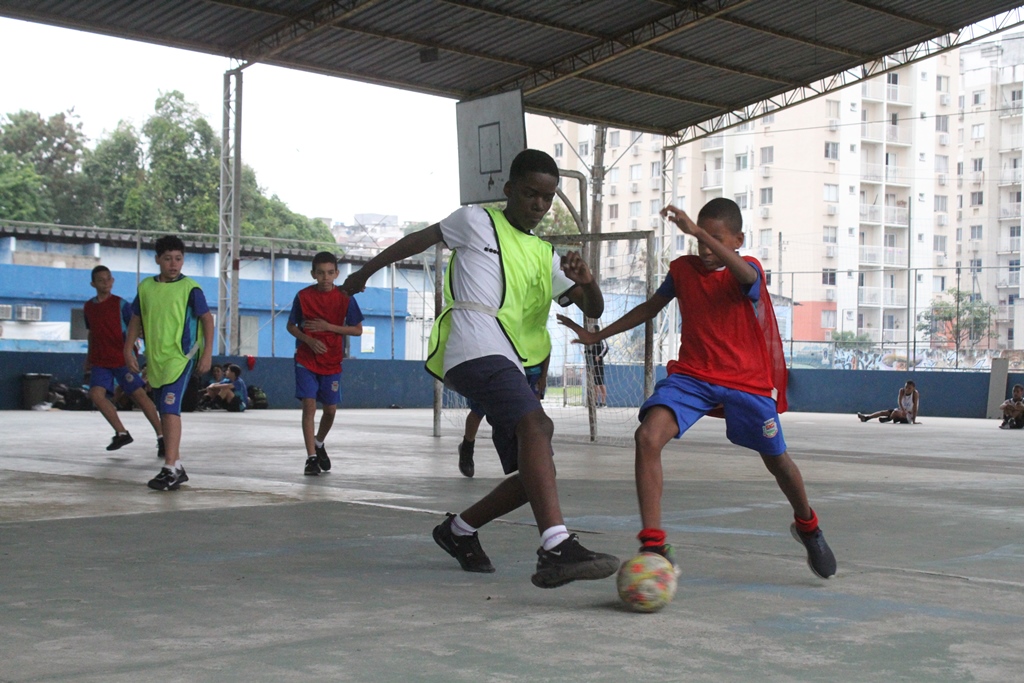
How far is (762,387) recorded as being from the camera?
4379 mm

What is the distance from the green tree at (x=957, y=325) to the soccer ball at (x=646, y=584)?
26655 millimetres

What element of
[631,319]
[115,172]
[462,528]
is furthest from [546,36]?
[115,172]

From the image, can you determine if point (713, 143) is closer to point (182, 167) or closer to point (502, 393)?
point (182, 167)

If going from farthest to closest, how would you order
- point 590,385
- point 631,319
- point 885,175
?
1. point 885,175
2. point 590,385
3. point 631,319

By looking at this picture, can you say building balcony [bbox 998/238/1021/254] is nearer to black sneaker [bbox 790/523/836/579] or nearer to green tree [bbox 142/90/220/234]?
green tree [bbox 142/90/220/234]

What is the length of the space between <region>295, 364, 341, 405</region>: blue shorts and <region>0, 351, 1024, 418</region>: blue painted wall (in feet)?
41.5

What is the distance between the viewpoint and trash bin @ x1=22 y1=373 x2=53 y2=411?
20.7 meters

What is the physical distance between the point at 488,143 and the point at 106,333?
6129 millimetres

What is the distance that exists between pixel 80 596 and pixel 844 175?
202 ft

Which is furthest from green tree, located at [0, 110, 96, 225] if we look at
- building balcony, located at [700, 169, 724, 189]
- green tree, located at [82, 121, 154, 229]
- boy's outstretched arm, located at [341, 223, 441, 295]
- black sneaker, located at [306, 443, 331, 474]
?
boy's outstretched arm, located at [341, 223, 441, 295]

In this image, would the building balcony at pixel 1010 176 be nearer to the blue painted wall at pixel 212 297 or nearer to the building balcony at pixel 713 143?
the building balcony at pixel 713 143

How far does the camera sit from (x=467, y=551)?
4473mm

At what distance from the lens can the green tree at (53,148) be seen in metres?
56.5

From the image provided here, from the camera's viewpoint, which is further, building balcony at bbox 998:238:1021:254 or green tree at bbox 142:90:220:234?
building balcony at bbox 998:238:1021:254
